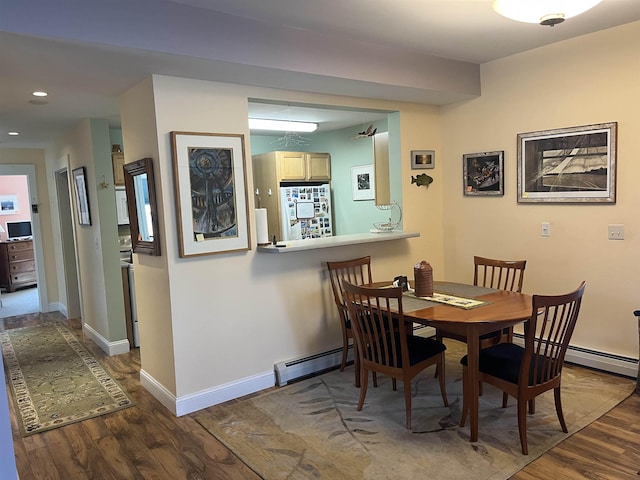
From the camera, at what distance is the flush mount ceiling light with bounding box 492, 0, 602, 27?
214cm

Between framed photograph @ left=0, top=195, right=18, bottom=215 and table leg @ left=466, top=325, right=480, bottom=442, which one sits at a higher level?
framed photograph @ left=0, top=195, right=18, bottom=215

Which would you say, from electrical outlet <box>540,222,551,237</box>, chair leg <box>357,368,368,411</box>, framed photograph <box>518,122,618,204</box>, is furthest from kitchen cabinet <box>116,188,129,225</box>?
electrical outlet <box>540,222,551,237</box>

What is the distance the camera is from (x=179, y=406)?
123 inches

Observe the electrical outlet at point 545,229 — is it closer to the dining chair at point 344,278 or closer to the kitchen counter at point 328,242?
the kitchen counter at point 328,242

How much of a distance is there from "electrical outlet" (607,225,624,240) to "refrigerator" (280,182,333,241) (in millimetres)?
3428

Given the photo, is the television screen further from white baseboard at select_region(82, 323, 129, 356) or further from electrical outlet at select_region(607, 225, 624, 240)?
electrical outlet at select_region(607, 225, 624, 240)

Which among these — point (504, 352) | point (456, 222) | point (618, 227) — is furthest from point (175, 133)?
point (618, 227)

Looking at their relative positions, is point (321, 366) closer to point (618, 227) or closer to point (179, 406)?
point (179, 406)

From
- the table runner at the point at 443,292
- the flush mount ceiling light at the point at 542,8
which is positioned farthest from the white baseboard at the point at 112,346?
the flush mount ceiling light at the point at 542,8

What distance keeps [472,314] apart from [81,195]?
3.91 meters

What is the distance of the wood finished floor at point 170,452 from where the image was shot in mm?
2398

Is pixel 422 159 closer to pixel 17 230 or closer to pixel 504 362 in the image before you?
pixel 504 362

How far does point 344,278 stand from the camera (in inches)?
152

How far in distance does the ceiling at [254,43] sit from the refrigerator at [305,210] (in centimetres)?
216
